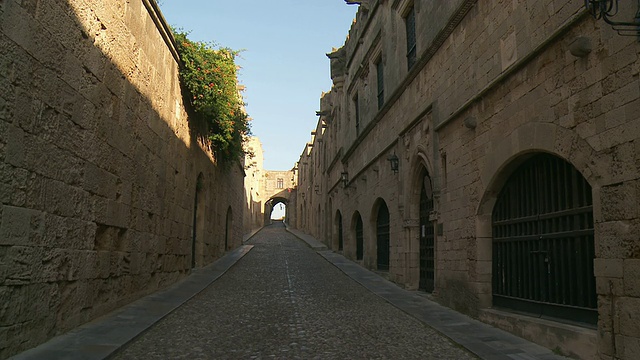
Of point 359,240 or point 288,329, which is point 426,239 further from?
point 359,240

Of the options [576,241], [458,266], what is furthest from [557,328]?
[458,266]

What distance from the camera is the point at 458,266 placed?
→ 327 inches

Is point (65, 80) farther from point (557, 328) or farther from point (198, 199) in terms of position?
point (198, 199)

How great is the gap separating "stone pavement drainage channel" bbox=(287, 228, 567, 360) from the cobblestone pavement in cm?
17

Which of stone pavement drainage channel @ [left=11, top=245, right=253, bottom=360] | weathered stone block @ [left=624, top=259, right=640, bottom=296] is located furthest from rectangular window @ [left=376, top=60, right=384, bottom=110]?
weathered stone block @ [left=624, top=259, right=640, bottom=296]

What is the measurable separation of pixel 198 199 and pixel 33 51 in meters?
9.47

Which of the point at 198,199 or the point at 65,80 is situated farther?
the point at 198,199

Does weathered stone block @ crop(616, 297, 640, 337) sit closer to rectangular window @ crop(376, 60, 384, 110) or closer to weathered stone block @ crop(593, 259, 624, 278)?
weathered stone block @ crop(593, 259, 624, 278)

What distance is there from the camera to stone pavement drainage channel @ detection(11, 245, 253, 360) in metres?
4.87

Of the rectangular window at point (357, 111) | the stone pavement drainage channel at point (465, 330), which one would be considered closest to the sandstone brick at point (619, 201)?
the stone pavement drainage channel at point (465, 330)

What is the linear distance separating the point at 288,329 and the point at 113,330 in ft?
7.25

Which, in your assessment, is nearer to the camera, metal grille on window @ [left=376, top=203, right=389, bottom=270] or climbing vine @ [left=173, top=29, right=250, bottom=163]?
climbing vine @ [left=173, top=29, right=250, bottom=163]

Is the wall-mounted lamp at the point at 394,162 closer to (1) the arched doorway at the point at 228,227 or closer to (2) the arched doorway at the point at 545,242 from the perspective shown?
(2) the arched doorway at the point at 545,242

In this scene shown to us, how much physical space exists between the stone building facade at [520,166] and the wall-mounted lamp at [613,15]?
0.09 metres
